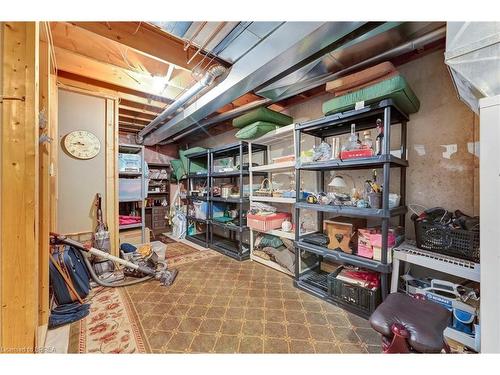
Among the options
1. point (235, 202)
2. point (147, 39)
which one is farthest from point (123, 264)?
point (147, 39)

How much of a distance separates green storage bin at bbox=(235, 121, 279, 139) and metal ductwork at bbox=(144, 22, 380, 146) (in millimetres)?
475

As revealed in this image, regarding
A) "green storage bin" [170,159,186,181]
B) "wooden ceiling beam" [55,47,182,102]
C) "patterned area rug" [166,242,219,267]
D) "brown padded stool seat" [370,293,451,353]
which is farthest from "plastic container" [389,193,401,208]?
Answer: "green storage bin" [170,159,186,181]

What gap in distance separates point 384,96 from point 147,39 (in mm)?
2048

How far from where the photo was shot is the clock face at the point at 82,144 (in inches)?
92.7

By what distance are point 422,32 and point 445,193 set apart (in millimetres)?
1298

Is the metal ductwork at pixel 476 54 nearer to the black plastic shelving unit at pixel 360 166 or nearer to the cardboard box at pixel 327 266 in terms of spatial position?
the black plastic shelving unit at pixel 360 166

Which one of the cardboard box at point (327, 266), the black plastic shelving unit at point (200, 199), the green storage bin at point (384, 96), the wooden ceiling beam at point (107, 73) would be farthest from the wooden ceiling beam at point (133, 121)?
the cardboard box at point (327, 266)

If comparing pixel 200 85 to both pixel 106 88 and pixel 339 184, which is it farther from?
pixel 339 184

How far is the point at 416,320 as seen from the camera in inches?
38.9

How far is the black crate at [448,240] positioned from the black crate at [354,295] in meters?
0.56

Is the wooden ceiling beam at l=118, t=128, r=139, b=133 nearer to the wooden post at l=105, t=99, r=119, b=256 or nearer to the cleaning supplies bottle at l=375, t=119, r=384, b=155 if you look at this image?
the wooden post at l=105, t=99, r=119, b=256
